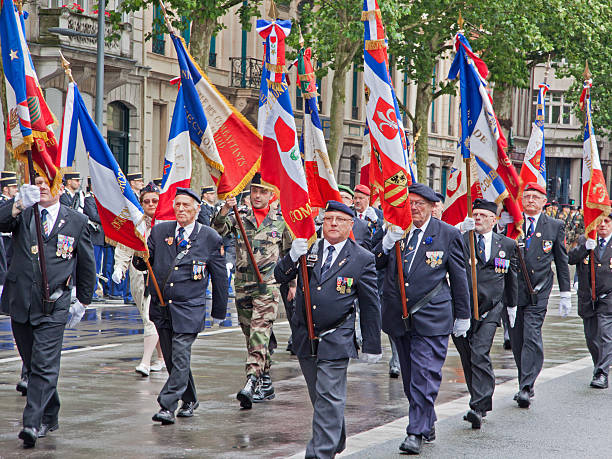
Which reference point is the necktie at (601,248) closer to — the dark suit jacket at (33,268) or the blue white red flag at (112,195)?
the blue white red flag at (112,195)

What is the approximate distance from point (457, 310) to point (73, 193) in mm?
10492

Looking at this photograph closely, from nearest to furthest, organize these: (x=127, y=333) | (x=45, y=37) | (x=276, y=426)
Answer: (x=276, y=426) → (x=127, y=333) → (x=45, y=37)

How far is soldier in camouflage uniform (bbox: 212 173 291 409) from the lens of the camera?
992cm

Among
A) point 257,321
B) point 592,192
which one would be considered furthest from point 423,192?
point 592,192

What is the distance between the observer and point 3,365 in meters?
11.5

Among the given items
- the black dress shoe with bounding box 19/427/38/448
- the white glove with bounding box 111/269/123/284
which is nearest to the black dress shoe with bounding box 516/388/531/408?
the white glove with bounding box 111/269/123/284

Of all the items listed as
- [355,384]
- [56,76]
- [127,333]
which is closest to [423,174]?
[56,76]

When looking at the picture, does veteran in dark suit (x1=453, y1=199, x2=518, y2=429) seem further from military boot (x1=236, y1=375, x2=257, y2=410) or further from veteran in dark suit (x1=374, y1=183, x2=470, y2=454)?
military boot (x1=236, y1=375, x2=257, y2=410)

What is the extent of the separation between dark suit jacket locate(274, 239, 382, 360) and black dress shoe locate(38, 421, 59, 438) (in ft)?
6.32

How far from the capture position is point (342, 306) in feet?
25.4

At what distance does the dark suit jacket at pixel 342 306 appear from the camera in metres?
7.64

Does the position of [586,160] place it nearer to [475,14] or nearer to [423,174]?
[475,14]

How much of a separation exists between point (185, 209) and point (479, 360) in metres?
2.72

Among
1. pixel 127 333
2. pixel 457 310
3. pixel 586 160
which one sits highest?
pixel 586 160
